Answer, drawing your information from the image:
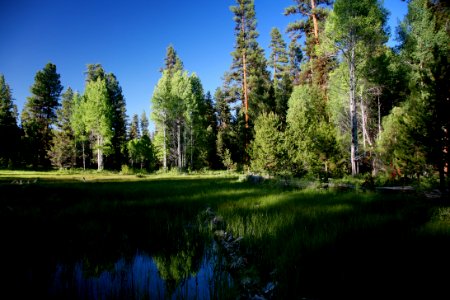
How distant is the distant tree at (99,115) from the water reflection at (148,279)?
39.2 metres

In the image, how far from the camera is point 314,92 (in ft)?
96.4

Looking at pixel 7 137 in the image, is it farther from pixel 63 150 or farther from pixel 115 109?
pixel 115 109

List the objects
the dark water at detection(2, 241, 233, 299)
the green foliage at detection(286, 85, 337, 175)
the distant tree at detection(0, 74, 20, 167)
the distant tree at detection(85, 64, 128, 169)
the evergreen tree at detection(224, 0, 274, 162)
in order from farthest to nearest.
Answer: the distant tree at detection(85, 64, 128, 169), the distant tree at detection(0, 74, 20, 167), the evergreen tree at detection(224, 0, 274, 162), the green foliage at detection(286, 85, 337, 175), the dark water at detection(2, 241, 233, 299)

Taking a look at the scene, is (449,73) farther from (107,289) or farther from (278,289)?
(107,289)

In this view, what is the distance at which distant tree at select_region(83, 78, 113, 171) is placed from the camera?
39531mm

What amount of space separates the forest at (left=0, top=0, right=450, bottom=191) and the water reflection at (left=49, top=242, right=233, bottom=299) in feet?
35.1

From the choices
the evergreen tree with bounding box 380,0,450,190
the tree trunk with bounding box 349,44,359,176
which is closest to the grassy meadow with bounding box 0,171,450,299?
the evergreen tree with bounding box 380,0,450,190

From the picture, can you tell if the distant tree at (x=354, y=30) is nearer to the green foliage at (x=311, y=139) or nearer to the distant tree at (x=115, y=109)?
the green foliage at (x=311, y=139)

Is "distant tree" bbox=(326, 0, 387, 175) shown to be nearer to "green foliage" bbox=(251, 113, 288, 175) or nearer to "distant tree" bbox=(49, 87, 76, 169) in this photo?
"green foliage" bbox=(251, 113, 288, 175)

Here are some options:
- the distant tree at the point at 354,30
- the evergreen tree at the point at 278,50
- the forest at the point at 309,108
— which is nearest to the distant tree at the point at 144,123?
the forest at the point at 309,108

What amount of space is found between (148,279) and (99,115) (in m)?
41.6

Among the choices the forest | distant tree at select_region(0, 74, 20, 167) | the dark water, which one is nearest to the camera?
the dark water

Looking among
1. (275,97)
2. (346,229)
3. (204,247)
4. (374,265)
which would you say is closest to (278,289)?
(374,265)

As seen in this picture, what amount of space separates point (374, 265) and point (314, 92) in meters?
28.5
